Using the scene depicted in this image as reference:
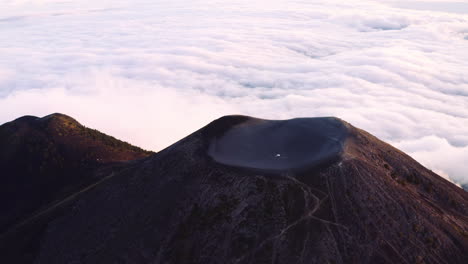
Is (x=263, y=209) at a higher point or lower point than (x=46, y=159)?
higher

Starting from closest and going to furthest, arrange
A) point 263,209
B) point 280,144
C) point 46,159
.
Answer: point 263,209
point 280,144
point 46,159

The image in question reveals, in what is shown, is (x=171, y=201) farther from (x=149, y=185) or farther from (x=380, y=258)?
(x=380, y=258)

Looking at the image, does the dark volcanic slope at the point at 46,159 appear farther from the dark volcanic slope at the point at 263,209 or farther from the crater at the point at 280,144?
the crater at the point at 280,144

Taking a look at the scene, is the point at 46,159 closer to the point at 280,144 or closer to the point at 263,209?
the point at 280,144

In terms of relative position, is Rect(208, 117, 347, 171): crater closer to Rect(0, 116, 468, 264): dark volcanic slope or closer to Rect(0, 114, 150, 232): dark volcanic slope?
Rect(0, 116, 468, 264): dark volcanic slope

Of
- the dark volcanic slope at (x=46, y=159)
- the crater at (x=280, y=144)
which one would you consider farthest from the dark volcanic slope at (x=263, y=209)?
the dark volcanic slope at (x=46, y=159)

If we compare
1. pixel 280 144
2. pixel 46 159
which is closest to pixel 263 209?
pixel 280 144
